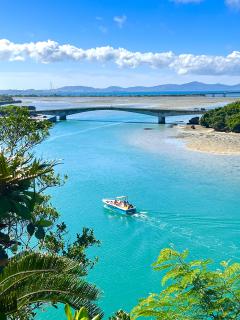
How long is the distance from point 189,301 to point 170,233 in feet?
77.3

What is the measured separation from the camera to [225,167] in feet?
197

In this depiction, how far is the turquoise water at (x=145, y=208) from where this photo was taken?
28.9 meters

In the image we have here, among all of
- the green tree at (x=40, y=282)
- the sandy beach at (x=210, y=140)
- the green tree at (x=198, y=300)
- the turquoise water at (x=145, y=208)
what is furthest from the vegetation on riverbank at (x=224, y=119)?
the green tree at (x=40, y=282)

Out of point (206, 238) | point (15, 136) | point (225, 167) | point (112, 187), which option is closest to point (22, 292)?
point (15, 136)

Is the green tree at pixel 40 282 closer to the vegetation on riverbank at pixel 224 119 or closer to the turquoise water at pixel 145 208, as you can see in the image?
the turquoise water at pixel 145 208

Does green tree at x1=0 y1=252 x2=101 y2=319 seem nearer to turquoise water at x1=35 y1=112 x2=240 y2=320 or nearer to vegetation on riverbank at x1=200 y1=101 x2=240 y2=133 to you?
turquoise water at x1=35 y1=112 x2=240 y2=320

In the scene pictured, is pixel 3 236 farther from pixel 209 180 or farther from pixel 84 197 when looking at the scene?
pixel 209 180

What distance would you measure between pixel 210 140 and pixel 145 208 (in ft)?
156

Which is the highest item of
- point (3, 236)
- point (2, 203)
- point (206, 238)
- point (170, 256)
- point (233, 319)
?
point (2, 203)

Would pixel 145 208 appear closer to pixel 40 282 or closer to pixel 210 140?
pixel 40 282

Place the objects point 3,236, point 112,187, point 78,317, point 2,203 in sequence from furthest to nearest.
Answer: point 112,187 → point 3,236 → point 2,203 → point 78,317

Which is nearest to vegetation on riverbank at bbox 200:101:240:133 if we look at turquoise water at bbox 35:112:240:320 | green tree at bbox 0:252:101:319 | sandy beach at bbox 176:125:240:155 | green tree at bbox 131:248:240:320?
sandy beach at bbox 176:125:240:155

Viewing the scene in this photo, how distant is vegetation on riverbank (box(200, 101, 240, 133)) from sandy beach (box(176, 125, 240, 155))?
1820 millimetres

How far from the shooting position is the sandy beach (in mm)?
74350
